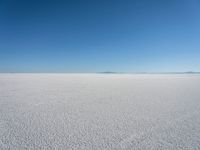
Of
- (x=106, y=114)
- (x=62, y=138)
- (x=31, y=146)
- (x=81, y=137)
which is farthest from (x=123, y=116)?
(x=31, y=146)

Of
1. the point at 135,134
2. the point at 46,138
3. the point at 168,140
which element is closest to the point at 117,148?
the point at 135,134

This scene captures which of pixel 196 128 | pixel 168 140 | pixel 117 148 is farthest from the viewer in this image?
pixel 196 128

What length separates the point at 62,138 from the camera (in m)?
1.94

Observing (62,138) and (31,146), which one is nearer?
(31,146)

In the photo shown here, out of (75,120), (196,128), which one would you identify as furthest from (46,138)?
(196,128)

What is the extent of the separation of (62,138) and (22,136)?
574 millimetres

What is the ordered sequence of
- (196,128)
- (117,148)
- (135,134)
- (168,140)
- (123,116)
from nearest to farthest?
(117,148)
(168,140)
(135,134)
(196,128)
(123,116)

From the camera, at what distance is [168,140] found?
1.89 m

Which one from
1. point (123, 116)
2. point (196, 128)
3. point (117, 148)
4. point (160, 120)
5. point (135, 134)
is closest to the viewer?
point (117, 148)

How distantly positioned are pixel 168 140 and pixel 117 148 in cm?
73

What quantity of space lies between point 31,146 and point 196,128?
96.7 inches

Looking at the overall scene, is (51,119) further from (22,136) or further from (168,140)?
(168,140)

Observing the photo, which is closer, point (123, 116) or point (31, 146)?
point (31, 146)

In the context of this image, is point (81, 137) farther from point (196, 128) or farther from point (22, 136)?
point (196, 128)
